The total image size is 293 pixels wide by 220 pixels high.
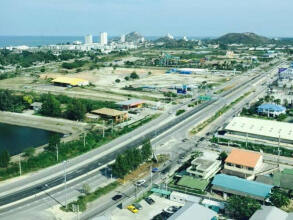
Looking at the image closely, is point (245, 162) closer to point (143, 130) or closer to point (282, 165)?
point (282, 165)

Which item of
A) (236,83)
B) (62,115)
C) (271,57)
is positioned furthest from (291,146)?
(271,57)

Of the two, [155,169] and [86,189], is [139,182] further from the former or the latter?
[86,189]

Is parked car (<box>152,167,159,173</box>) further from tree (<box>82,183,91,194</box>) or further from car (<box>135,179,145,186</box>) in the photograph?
tree (<box>82,183,91,194</box>)

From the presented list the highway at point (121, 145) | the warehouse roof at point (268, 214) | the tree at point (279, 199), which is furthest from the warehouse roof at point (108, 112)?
the warehouse roof at point (268, 214)

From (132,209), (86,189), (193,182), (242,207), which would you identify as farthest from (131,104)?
(242,207)

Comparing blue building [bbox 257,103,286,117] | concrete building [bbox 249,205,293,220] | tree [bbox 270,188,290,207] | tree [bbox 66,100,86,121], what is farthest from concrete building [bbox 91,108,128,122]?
concrete building [bbox 249,205,293,220]

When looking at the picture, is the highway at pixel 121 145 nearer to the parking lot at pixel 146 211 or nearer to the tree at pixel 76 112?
the parking lot at pixel 146 211
